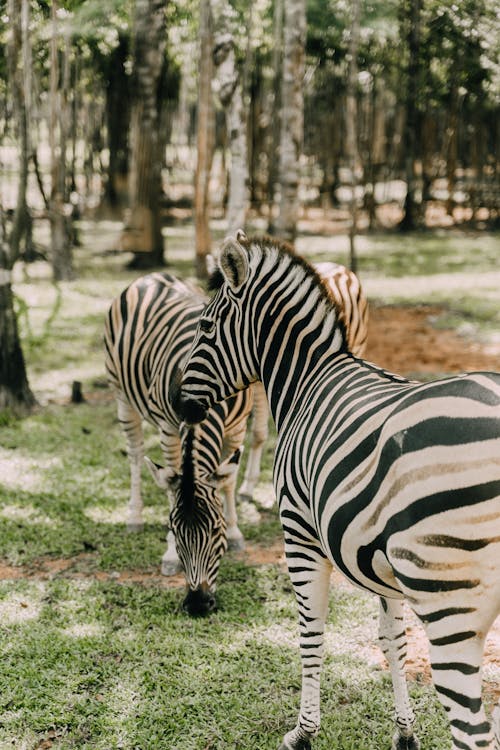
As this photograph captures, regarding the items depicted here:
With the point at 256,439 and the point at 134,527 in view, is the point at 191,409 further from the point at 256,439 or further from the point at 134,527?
the point at 256,439

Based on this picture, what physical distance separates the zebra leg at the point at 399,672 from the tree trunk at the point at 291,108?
7400 millimetres

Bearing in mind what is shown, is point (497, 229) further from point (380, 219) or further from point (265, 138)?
point (265, 138)

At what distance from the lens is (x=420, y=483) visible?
2533 mm

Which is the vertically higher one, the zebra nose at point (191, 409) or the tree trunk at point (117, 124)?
the tree trunk at point (117, 124)

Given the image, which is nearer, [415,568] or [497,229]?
[415,568]

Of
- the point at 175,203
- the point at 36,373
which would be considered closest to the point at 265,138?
the point at 175,203

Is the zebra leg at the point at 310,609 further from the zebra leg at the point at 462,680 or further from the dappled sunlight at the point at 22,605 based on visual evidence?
the dappled sunlight at the point at 22,605

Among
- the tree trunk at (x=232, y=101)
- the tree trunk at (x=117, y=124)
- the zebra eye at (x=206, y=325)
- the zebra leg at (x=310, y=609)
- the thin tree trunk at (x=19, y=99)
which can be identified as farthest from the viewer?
the tree trunk at (x=117, y=124)

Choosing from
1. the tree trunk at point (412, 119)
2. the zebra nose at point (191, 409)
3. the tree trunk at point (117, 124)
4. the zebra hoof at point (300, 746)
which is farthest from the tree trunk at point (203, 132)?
the tree trunk at point (117, 124)

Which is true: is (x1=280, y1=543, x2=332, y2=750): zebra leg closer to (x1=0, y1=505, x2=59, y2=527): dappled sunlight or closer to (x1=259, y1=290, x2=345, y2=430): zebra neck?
(x1=259, y1=290, x2=345, y2=430): zebra neck

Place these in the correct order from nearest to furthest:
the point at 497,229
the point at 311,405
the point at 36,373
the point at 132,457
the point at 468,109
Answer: the point at 311,405 → the point at 132,457 → the point at 36,373 → the point at 497,229 → the point at 468,109

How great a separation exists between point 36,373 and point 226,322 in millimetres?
6952

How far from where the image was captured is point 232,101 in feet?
32.5

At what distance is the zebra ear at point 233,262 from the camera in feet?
11.4
